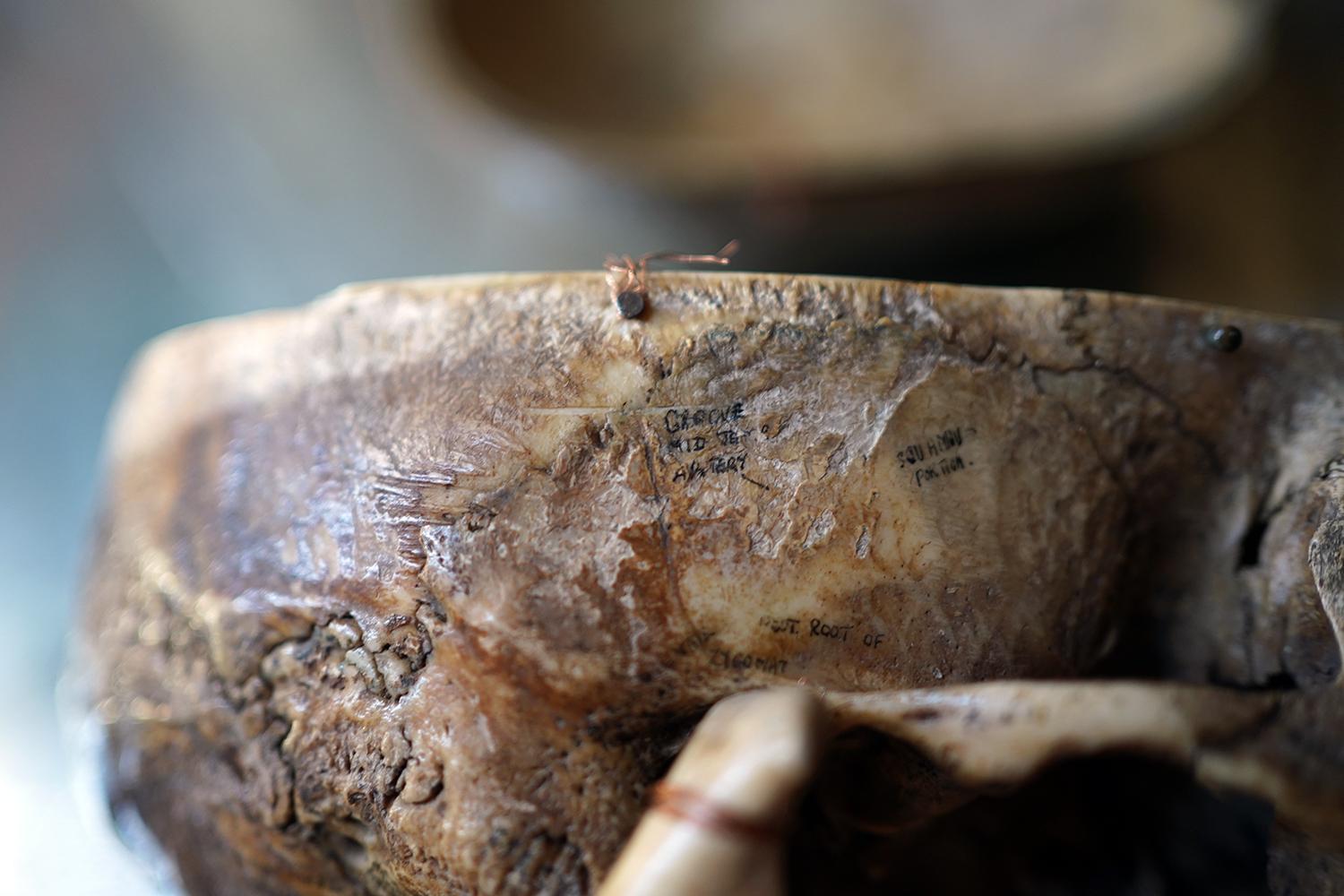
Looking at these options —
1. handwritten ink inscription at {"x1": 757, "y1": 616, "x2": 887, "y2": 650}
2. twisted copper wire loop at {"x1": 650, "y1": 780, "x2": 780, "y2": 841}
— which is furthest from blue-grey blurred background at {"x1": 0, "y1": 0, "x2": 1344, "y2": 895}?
twisted copper wire loop at {"x1": 650, "y1": 780, "x2": 780, "y2": 841}

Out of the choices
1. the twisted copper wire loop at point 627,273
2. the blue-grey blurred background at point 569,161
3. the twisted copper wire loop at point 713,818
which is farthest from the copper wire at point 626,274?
the blue-grey blurred background at point 569,161

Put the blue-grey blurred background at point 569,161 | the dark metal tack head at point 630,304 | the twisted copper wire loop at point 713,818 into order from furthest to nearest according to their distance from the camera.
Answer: the blue-grey blurred background at point 569,161, the dark metal tack head at point 630,304, the twisted copper wire loop at point 713,818

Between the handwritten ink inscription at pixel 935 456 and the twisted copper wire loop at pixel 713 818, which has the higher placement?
the handwritten ink inscription at pixel 935 456

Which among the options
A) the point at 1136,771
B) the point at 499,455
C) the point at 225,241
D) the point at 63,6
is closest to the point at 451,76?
the point at 225,241

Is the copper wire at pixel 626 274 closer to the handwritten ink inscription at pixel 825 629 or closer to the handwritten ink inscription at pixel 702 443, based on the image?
the handwritten ink inscription at pixel 702 443

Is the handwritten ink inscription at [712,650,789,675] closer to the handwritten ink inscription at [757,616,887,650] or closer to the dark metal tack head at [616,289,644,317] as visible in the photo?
the handwritten ink inscription at [757,616,887,650]

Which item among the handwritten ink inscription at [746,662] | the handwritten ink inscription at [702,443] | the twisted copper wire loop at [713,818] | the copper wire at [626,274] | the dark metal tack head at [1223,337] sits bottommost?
the twisted copper wire loop at [713,818]
